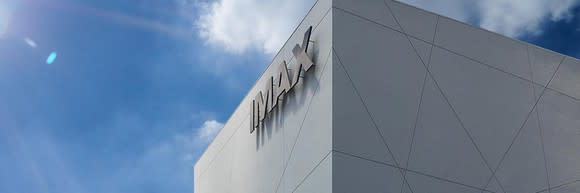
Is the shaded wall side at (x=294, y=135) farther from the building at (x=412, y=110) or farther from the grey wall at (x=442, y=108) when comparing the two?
the grey wall at (x=442, y=108)

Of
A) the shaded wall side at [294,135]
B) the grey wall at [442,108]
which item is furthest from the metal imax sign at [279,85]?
the grey wall at [442,108]

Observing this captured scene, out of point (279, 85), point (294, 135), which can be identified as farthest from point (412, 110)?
point (279, 85)

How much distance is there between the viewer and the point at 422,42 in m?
21.3

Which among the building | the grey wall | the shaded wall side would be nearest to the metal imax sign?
the building

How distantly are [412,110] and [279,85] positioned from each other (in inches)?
160

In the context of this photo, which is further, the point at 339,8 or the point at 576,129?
the point at 576,129

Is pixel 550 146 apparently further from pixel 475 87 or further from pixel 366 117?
pixel 366 117

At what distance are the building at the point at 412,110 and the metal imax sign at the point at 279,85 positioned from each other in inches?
2.6

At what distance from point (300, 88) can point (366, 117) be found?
2323mm

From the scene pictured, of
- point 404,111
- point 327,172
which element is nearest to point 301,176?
point 327,172

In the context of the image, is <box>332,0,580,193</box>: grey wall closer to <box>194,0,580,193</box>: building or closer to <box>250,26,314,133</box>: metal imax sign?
<box>194,0,580,193</box>: building

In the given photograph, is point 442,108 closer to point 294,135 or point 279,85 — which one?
point 294,135

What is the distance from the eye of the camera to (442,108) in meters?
20.8

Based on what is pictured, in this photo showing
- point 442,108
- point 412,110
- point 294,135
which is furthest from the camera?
point 294,135
